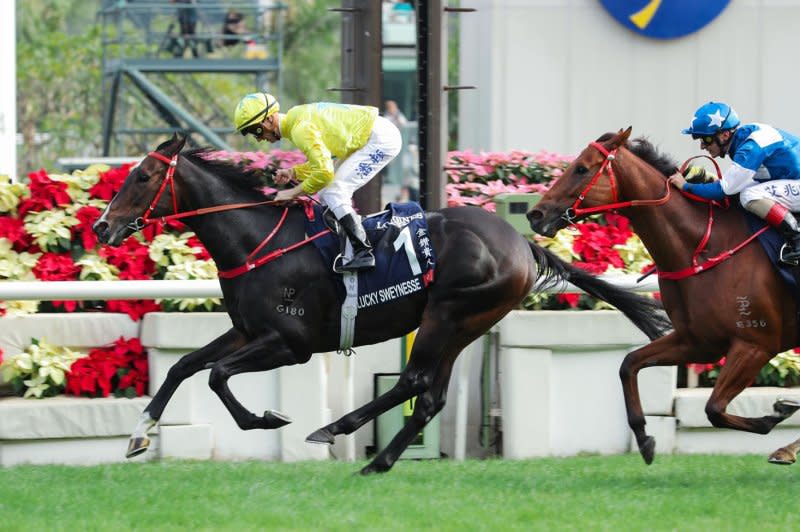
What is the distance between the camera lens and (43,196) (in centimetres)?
820

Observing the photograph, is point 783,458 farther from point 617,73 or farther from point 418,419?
point 617,73

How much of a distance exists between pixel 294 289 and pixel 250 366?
0.44m

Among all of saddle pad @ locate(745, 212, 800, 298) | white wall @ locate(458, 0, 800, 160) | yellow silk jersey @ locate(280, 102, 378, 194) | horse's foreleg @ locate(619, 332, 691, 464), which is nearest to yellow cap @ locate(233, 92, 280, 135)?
yellow silk jersey @ locate(280, 102, 378, 194)

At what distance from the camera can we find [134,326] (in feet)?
25.9

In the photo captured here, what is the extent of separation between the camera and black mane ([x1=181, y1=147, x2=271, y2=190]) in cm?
711

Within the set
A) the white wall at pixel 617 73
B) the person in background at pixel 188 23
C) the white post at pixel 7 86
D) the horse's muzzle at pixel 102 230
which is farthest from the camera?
the person in background at pixel 188 23

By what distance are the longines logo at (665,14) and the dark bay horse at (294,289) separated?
5.77 m

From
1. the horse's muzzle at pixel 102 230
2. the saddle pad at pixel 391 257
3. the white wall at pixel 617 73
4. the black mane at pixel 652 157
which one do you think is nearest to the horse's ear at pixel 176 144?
the horse's muzzle at pixel 102 230

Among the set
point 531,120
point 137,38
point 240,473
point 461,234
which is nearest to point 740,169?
point 461,234

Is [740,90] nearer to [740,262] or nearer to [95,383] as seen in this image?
[740,262]

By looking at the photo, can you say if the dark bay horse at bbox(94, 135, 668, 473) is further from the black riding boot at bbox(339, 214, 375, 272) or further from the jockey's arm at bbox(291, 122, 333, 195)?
the jockey's arm at bbox(291, 122, 333, 195)

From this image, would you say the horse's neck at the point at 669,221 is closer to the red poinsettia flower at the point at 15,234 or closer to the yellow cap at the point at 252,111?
the yellow cap at the point at 252,111

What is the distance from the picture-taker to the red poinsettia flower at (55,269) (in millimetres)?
7961

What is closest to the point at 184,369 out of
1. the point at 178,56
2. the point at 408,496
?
the point at 408,496
